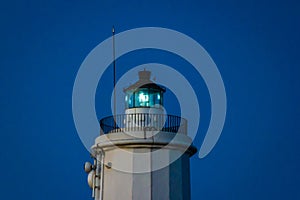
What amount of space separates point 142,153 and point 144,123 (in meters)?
0.83

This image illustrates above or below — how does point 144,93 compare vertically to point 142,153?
above

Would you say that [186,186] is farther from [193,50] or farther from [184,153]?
[193,50]

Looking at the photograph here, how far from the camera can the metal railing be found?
1421 centimetres

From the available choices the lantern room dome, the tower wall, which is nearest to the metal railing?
the tower wall

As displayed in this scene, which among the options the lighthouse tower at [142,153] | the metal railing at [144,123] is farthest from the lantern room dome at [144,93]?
the metal railing at [144,123]

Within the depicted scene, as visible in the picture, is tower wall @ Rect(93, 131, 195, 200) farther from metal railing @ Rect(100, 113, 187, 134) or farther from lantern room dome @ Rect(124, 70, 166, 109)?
lantern room dome @ Rect(124, 70, 166, 109)

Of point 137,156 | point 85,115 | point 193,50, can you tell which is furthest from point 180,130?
point 193,50

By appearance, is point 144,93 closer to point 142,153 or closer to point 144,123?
point 144,123

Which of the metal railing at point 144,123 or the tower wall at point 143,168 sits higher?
the metal railing at point 144,123

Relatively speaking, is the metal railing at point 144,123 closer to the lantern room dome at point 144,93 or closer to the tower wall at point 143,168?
the tower wall at point 143,168

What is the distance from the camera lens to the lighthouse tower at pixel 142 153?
45.0 ft

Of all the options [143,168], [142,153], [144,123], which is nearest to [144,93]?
[144,123]

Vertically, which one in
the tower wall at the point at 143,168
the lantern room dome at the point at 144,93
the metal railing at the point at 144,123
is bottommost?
the tower wall at the point at 143,168

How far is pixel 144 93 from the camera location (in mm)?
14773
